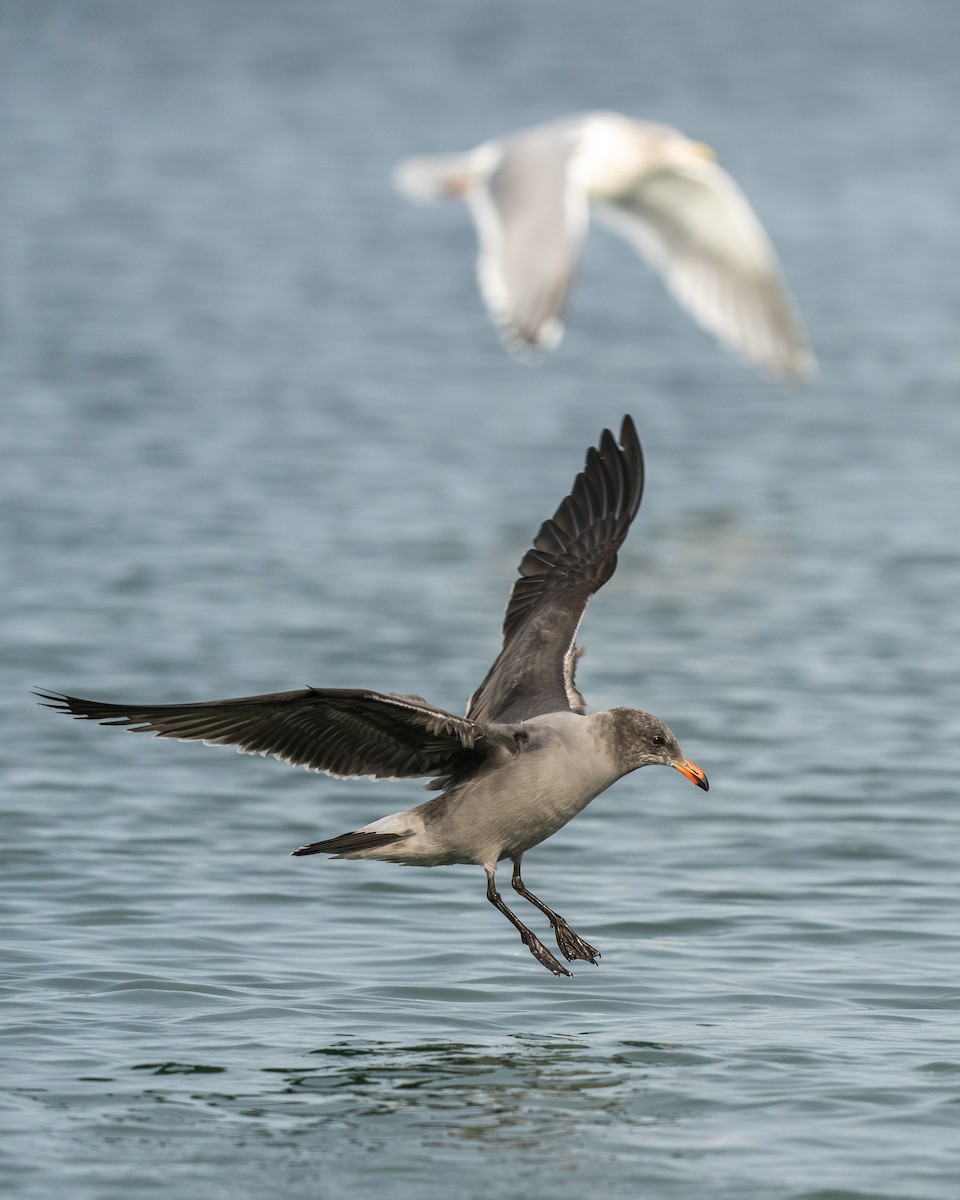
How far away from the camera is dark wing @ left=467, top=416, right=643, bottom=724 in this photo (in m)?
8.30

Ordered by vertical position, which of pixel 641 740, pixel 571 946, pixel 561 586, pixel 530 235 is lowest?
pixel 571 946

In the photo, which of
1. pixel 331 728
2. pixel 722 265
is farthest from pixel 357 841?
pixel 722 265

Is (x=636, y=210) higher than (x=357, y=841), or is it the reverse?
(x=636, y=210)

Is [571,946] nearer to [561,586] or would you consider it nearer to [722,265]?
[561,586]

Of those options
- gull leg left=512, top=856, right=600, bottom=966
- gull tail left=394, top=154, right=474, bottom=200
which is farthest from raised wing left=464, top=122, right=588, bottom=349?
gull leg left=512, top=856, right=600, bottom=966

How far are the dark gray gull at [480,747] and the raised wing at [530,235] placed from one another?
329 centimetres

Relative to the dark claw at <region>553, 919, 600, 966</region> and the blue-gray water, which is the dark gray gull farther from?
the blue-gray water

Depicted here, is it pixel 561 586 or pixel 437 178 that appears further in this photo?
pixel 437 178

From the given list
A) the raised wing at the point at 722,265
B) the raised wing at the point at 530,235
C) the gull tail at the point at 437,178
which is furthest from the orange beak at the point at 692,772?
the raised wing at the point at 722,265

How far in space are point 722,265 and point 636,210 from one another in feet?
2.48

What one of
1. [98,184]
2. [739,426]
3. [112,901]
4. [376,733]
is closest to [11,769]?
[112,901]

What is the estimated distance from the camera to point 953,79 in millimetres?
51062

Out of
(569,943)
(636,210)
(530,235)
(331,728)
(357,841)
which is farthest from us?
(636,210)

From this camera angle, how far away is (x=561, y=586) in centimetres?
866
